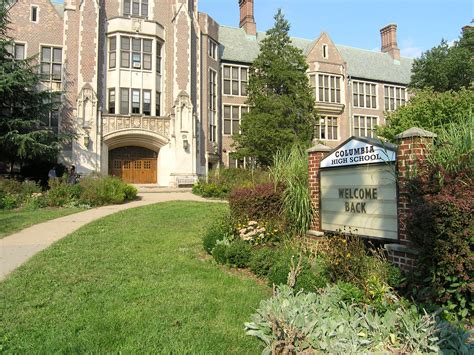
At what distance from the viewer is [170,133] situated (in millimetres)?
24844

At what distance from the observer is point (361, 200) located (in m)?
5.73

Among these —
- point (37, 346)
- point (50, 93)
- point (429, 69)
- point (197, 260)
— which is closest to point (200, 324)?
point (37, 346)

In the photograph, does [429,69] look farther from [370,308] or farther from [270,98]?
[370,308]

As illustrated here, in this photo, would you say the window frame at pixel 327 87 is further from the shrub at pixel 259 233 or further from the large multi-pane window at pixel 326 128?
the shrub at pixel 259 233

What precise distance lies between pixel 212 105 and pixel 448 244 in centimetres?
2659

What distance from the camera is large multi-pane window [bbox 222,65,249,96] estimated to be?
1233 inches

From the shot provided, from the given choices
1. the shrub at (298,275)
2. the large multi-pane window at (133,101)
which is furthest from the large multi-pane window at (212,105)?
the shrub at (298,275)

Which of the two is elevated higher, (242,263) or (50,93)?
(50,93)

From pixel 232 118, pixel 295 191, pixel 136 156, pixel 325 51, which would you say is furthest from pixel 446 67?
pixel 295 191

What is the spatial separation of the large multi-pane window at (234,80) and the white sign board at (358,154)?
84.0 ft

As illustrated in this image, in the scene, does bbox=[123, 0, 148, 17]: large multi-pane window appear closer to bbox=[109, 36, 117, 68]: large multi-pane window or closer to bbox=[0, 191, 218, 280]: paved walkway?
bbox=[109, 36, 117, 68]: large multi-pane window

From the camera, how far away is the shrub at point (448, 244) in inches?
149

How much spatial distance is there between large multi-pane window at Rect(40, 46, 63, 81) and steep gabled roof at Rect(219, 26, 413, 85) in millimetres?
12330

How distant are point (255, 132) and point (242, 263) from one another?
18.3m
